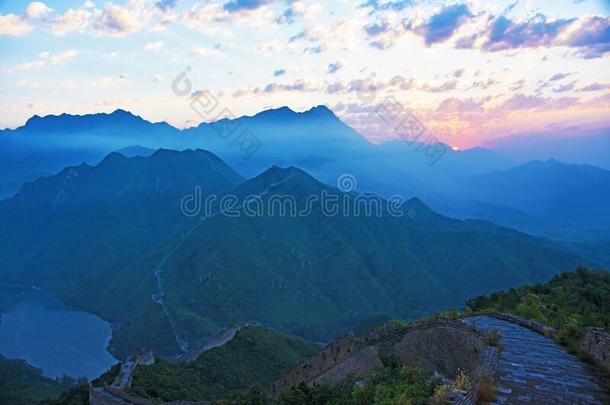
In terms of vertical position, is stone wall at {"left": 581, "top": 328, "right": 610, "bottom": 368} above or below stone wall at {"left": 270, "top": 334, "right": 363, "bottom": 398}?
above

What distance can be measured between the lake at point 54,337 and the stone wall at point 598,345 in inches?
2820

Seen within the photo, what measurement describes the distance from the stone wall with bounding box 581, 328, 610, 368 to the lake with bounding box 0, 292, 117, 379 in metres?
71.6

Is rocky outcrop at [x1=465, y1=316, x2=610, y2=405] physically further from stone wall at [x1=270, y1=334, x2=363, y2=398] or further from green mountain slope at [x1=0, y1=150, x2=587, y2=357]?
green mountain slope at [x1=0, y1=150, x2=587, y2=357]

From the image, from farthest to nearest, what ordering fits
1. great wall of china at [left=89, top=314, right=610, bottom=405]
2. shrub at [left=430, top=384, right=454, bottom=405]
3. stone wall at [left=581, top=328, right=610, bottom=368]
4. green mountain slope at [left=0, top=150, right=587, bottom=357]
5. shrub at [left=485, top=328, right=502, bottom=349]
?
green mountain slope at [left=0, top=150, right=587, bottom=357], shrub at [left=485, top=328, right=502, bottom=349], stone wall at [left=581, top=328, right=610, bottom=368], great wall of china at [left=89, top=314, right=610, bottom=405], shrub at [left=430, top=384, right=454, bottom=405]

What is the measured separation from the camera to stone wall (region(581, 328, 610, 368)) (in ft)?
28.8

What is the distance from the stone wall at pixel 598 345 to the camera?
877cm

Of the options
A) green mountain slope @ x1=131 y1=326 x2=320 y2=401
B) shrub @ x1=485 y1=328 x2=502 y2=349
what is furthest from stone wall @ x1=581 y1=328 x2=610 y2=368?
green mountain slope @ x1=131 y1=326 x2=320 y2=401

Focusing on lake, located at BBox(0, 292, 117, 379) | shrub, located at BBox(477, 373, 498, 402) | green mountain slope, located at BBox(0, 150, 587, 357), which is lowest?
lake, located at BBox(0, 292, 117, 379)

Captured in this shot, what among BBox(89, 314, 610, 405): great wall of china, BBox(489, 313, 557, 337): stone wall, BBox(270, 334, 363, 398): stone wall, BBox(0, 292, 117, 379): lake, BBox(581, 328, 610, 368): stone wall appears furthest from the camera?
BBox(0, 292, 117, 379): lake

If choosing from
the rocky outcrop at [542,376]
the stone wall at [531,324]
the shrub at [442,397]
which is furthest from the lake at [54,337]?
the shrub at [442,397]

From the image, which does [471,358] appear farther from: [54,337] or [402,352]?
[54,337]

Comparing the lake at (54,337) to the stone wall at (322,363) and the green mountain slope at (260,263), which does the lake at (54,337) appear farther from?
the stone wall at (322,363)

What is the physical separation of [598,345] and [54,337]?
3842 inches

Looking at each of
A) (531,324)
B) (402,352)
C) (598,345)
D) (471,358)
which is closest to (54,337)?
(402,352)
